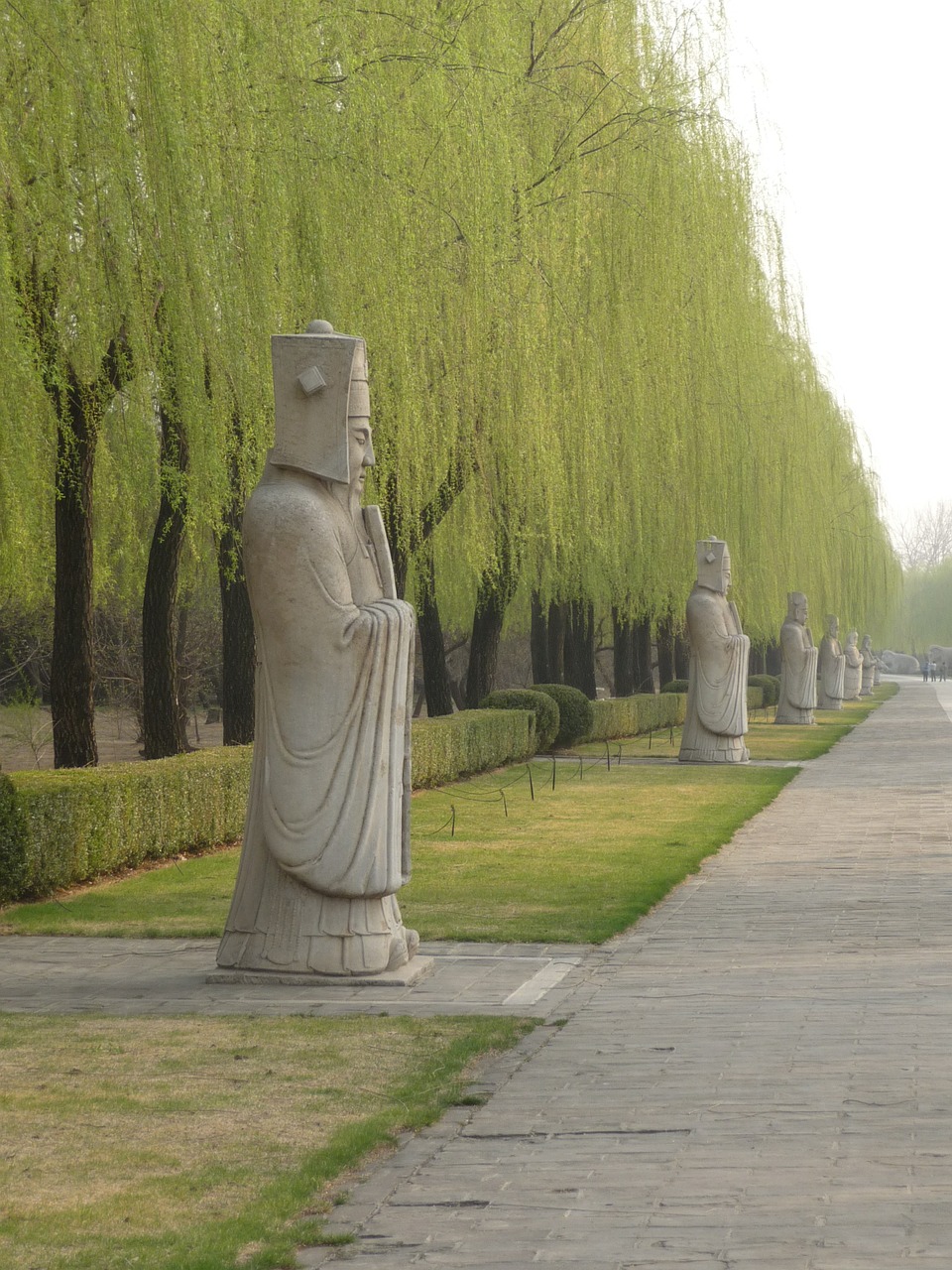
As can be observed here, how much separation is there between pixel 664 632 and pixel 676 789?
23084 mm

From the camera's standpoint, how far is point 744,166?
2158 cm

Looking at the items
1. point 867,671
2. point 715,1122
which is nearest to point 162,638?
point 715,1122

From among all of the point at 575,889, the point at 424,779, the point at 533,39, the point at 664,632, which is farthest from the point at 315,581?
the point at 664,632

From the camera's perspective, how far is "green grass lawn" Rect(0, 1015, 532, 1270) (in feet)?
14.8

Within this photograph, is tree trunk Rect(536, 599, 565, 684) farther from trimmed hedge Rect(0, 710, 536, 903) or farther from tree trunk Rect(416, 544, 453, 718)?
trimmed hedge Rect(0, 710, 536, 903)

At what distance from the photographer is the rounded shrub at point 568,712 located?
93.5 feet

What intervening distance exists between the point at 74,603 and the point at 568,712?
625 inches

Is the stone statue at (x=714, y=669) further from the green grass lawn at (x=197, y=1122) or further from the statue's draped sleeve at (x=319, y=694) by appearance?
the green grass lawn at (x=197, y=1122)

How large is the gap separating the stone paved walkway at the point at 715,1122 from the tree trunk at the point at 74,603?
5.49 m

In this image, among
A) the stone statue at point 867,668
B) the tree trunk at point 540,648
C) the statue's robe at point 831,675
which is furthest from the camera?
the stone statue at point 867,668

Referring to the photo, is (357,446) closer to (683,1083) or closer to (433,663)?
(683,1083)

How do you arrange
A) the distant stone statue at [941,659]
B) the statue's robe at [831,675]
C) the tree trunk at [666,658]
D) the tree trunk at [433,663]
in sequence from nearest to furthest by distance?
the tree trunk at [433,663], the tree trunk at [666,658], the statue's robe at [831,675], the distant stone statue at [941,659]

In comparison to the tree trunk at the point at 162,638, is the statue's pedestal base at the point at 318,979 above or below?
below

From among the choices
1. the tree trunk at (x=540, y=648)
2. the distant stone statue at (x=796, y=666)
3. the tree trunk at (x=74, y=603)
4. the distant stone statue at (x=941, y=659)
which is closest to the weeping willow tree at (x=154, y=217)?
the tree trunk at (x=74, y=603)
